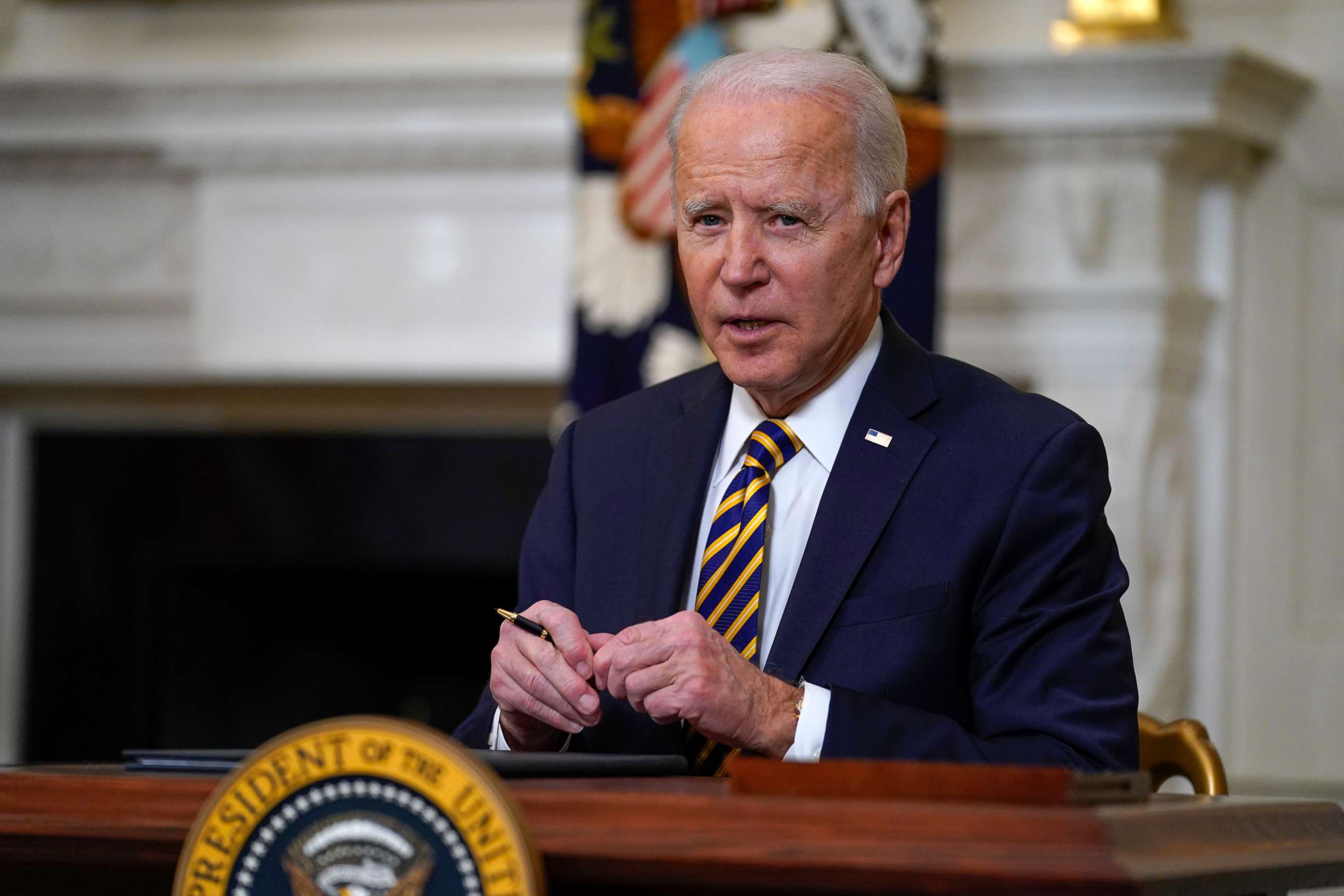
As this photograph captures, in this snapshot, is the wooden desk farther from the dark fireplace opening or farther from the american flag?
the dark fireplace opening

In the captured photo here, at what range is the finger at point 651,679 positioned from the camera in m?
1.42

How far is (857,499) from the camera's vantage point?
1.72 metres

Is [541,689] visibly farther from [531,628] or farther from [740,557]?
[740,557]

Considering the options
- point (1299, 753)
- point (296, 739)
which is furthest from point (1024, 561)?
point (1299, 753)

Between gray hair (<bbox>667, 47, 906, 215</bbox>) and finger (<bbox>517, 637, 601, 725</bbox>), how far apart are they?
1.99 feet

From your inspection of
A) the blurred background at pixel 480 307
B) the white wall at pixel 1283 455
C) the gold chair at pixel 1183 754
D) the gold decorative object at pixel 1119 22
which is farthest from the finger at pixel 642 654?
the gold decorative object at pixel 1119 22

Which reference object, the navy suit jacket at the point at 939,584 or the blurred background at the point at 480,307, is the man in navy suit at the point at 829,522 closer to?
the navy suit jacket at the point at 939,584

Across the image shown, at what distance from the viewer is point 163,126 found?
4.17 m

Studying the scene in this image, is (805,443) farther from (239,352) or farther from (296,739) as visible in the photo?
(239,352)

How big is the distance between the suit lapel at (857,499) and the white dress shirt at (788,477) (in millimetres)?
21

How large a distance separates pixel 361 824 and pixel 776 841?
26 cm

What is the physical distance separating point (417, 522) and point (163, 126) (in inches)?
46.7

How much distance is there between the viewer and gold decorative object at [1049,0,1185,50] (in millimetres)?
3645

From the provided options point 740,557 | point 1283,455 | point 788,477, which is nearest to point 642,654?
point 740,557
